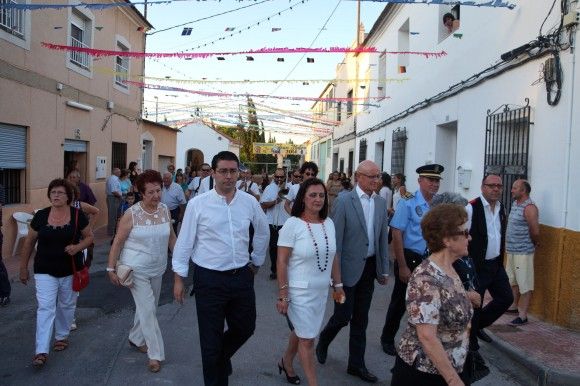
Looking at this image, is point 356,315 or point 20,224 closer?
point 356,315

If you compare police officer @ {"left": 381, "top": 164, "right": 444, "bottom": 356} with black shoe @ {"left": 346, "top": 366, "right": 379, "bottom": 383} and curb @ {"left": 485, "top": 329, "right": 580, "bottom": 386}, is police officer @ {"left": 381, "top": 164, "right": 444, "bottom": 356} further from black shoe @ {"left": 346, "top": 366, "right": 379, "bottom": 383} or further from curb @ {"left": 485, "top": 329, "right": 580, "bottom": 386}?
curb @ {"left": 485, "top": 329, "right": 580, "bottom": 386}

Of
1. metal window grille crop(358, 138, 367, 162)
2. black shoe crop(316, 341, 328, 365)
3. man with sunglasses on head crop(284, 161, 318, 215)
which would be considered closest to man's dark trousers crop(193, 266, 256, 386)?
black shoe crop(316, 341, 328, 365)

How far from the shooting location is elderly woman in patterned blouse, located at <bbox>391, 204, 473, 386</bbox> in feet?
8.89

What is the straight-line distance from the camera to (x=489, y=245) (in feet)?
17.2

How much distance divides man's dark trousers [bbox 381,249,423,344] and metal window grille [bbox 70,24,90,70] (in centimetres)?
1039

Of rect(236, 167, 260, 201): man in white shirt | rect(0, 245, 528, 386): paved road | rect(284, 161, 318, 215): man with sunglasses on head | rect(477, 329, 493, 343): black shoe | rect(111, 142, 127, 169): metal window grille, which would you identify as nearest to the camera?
rect(0, 245, 528, 386): paved road

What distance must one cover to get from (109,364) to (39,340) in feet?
2.15

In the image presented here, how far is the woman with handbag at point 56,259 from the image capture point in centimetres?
498

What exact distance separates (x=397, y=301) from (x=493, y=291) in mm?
908

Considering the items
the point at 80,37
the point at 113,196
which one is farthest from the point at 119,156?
the point at 80,37

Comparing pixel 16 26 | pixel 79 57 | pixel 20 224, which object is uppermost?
pixel 79 57

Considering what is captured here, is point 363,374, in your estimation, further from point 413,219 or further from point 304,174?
point 304,174

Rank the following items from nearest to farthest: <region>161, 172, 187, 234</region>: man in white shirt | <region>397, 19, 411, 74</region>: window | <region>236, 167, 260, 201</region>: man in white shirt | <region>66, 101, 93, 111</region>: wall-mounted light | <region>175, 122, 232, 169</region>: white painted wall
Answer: <region>236, 167, 260, 201</region>: man in white shirt < <region>161, 172, 187, 234</region>: man in white shirt < <region>66, 101, 93, 111</region>: wall-mounted light < <region>397, 19, 411, 74</region>: window < <region>175, 122, 232, 169</region>: white painted wall

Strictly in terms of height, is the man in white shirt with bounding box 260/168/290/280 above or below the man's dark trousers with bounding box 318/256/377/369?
above
